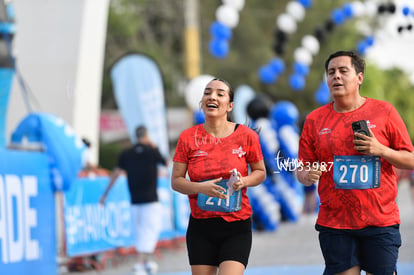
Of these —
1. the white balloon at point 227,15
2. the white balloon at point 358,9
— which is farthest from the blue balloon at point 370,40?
the white balloon at point 227,15

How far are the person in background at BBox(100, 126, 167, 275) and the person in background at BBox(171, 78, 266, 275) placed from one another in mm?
5004

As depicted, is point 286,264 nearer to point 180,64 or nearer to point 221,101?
point 221,101

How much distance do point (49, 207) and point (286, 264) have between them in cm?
387

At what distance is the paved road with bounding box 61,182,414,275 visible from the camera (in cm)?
972

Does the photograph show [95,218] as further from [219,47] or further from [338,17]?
[338,17]

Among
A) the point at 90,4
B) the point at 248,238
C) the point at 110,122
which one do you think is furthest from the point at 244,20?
the point at 248,238

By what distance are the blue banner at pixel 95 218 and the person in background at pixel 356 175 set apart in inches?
238

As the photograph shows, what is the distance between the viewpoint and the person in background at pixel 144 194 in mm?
9914

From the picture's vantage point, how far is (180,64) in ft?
144

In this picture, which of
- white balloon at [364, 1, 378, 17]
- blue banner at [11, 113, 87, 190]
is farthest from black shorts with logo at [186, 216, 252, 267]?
white balloon at [364, 1, 378, 17]

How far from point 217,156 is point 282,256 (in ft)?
22.7

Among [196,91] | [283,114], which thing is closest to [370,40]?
[283,114]

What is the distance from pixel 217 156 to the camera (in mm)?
4816

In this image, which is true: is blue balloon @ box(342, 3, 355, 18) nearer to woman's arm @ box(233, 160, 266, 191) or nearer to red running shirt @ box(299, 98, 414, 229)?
woman's arm @ box(233, 160, 266, 191)
